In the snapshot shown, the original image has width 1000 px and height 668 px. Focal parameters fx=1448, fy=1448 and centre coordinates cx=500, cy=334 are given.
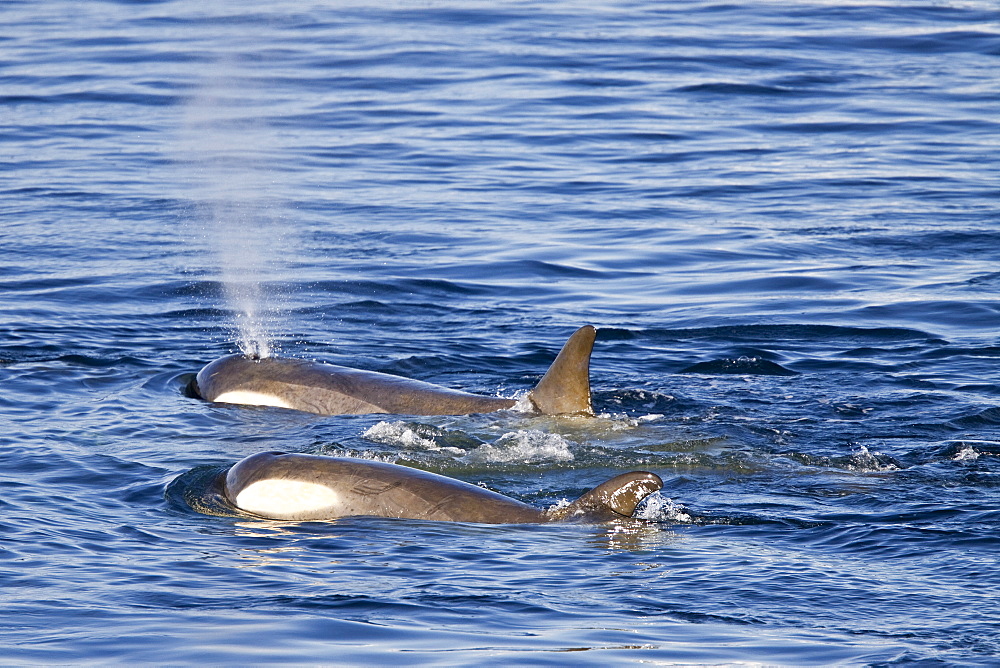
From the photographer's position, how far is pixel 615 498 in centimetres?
837

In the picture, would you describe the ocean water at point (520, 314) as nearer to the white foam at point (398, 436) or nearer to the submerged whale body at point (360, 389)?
the white foam at point (398, 436)

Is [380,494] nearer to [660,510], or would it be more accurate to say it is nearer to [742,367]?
[660,510]

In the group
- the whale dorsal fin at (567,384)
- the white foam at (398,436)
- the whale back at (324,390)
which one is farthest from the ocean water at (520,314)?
the whale back at (324,390)

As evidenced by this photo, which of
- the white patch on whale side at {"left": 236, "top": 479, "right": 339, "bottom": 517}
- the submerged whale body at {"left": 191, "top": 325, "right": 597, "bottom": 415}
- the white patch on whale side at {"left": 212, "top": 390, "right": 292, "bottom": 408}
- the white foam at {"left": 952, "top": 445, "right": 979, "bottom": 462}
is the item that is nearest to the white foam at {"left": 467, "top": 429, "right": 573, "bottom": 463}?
the submerged whale body at {"left": 191, "top": 325, "right": 597, "bottom": 415}

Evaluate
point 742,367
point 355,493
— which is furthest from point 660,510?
point 742,367

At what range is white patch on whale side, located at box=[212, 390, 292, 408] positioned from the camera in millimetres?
12250

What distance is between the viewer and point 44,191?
21000 millimetres

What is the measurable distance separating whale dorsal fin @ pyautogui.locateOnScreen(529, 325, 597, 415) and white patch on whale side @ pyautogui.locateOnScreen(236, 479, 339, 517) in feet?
8.66

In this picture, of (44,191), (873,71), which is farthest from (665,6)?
(44,191)

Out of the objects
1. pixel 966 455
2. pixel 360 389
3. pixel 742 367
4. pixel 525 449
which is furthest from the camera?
pixel 742 367

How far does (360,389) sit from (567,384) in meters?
1.97

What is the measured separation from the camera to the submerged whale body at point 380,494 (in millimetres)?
8430

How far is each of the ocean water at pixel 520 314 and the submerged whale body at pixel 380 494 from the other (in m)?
0.22

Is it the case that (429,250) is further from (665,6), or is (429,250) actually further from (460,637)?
(665,6)
